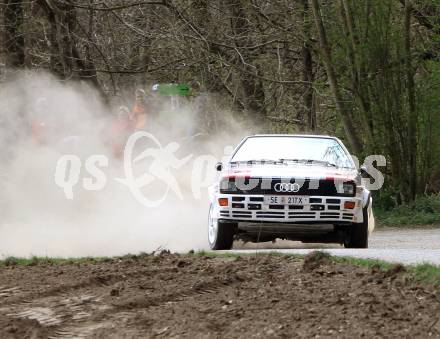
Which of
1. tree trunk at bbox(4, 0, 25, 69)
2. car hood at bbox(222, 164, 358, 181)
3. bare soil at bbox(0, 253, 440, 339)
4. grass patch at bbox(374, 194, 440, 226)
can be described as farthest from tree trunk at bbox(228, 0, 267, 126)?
bare soil at bbox(0, 253, 440, 339)

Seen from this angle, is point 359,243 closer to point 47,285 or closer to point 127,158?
point 47,285

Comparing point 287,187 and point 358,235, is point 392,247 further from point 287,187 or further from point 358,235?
point 287,187

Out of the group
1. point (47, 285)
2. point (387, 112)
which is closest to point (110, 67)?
point (387, 112)

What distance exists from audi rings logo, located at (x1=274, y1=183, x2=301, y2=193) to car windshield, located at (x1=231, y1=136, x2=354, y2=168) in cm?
90

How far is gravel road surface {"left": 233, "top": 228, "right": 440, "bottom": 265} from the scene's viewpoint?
500 inches

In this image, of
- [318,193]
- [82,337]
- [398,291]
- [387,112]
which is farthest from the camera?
[387,112]

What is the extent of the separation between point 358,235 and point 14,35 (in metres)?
18.1

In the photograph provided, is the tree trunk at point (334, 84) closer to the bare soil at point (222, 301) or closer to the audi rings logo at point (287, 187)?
the audi rings logo at point (287, 187)

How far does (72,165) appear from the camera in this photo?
1023 inches

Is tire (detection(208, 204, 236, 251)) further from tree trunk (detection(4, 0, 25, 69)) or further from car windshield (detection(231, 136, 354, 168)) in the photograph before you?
tree trunk (detection(4, 0, 25, 69))

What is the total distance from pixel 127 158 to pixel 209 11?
290 inches

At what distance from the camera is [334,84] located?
25.9 m

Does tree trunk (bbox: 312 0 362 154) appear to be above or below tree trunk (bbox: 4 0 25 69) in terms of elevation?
below

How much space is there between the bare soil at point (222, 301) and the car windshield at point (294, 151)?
12.2 ft
